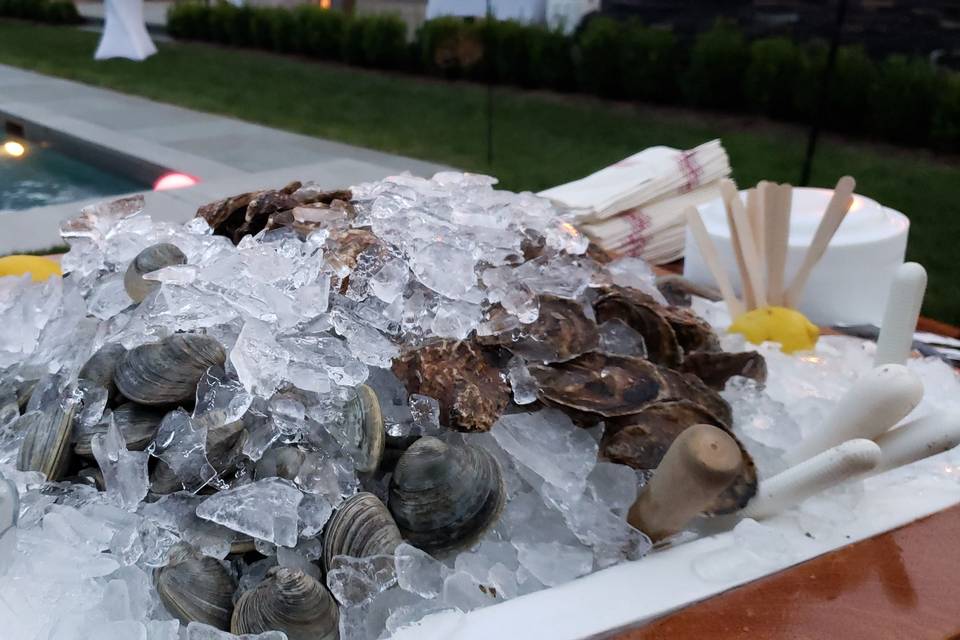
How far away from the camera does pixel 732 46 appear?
206 inches

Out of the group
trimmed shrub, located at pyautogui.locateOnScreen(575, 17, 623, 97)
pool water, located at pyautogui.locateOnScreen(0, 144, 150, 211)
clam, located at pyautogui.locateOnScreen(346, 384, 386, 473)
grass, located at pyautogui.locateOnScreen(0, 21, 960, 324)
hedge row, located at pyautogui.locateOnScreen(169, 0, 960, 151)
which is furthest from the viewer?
trimmed shrub, located at pyautogui.locateOnScreen(575, 17, 623, 97)

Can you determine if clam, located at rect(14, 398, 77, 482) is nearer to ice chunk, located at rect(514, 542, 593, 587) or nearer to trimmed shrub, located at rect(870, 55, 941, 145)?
ice chunk, located at rect(514, 542, 593, 587)

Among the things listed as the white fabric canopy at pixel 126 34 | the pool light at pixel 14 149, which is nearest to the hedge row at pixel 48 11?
the white fabric canopy at pixel 126 34

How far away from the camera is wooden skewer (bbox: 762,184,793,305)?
119cm

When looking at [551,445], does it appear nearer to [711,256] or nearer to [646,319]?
[646,319]

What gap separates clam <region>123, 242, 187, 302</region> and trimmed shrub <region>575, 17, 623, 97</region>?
5304 millimetres

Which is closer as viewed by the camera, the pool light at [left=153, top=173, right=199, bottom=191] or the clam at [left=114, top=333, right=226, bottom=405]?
the clam at [left=114, top=333, right=226, bottom=405]

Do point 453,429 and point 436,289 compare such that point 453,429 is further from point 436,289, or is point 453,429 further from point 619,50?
point 619,50

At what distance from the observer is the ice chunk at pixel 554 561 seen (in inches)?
29.4

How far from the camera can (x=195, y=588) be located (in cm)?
67

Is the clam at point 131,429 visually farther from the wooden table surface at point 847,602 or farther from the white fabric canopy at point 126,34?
the white fabric canopy at point 126,34

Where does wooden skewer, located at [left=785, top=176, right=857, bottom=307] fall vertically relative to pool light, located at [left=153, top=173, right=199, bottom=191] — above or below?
above

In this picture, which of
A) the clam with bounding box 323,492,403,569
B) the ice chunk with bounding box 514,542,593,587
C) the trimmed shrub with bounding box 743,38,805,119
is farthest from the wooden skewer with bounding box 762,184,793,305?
the trimmed shrub with bounding box 743,38,805,119

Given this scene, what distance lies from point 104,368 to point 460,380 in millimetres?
339
